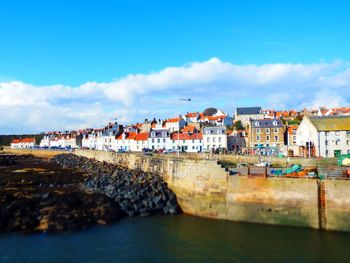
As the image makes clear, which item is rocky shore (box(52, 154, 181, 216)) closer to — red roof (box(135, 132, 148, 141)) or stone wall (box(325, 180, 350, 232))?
stone wall (box(325, 180, 350, 232))

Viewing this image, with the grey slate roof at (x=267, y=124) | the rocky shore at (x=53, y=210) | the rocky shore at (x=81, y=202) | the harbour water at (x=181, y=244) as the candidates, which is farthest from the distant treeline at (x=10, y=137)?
the harbour water at (x=181, y=244)

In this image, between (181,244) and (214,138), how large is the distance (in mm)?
52298

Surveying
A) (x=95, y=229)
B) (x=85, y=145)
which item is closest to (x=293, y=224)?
(x=95, y=229)

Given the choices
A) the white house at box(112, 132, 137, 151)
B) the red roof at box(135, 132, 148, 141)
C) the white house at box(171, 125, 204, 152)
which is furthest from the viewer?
the white house at box(112, 132, 137, 151)

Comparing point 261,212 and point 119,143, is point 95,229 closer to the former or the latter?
point 261,212

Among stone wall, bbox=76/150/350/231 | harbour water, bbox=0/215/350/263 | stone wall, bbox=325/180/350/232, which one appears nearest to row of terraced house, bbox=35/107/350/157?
stone wall, bbox=76/150/350/231

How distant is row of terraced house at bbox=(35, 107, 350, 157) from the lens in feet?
155

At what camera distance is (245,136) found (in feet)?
253

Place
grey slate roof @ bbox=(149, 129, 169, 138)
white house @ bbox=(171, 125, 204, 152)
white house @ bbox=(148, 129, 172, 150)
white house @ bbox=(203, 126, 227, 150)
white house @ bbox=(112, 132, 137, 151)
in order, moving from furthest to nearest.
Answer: white house @ bbox=(112, 132, 137, 151)
grey slate roof @ bbox=(149, 129, 169, 138)
white house @ bbox=(148, 129, 172, 150)
white house @ bbox=(171, 125, 204, 152)
white house @ bbox=(203, 126, 227, 150)

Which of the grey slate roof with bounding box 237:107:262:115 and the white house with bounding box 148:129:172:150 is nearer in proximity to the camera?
the white house with bounding box 148:129:172:150

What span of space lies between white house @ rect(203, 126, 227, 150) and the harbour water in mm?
47712

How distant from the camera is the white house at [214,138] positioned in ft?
240

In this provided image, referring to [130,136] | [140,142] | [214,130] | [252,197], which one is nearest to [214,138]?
[214,130]

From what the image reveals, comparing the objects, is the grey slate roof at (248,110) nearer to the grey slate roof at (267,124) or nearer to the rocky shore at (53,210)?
the grey slate roof at (267,124)
